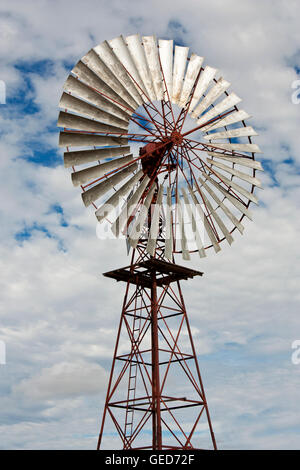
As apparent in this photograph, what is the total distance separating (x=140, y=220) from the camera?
22.6 meters

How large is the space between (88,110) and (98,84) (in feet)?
4.17

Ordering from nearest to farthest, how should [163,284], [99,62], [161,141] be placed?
1. [99,62]
2. [161,141]
3. [163,284]

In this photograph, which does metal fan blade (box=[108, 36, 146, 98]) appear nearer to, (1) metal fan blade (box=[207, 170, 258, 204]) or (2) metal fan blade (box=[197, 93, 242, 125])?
(2) metal fan blade (box=[197, 93, 242, 125])

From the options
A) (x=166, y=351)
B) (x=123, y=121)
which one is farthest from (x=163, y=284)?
(x=123, y=121)

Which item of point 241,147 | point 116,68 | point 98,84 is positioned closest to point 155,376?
point 241,147

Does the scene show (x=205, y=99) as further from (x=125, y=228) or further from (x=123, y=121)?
(x=125, y=228)

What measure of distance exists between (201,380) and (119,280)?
582 cm

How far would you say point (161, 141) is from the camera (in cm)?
2373

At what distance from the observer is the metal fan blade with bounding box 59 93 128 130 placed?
21.1 meters

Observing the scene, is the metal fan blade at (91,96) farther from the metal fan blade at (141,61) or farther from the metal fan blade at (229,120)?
the metal fan blade at (229,120)

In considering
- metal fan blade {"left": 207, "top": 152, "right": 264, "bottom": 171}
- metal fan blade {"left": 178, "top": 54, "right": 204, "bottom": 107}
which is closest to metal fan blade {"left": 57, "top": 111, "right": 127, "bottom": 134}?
metal fan blade {"left": 178, "top": 54, "right": 204, "bottom": 107}

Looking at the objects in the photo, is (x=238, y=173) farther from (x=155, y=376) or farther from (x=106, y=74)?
(x=155, y=376)

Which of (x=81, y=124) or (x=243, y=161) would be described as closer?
(x=81, y=124)

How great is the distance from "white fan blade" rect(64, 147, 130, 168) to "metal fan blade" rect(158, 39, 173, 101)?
382 cm
